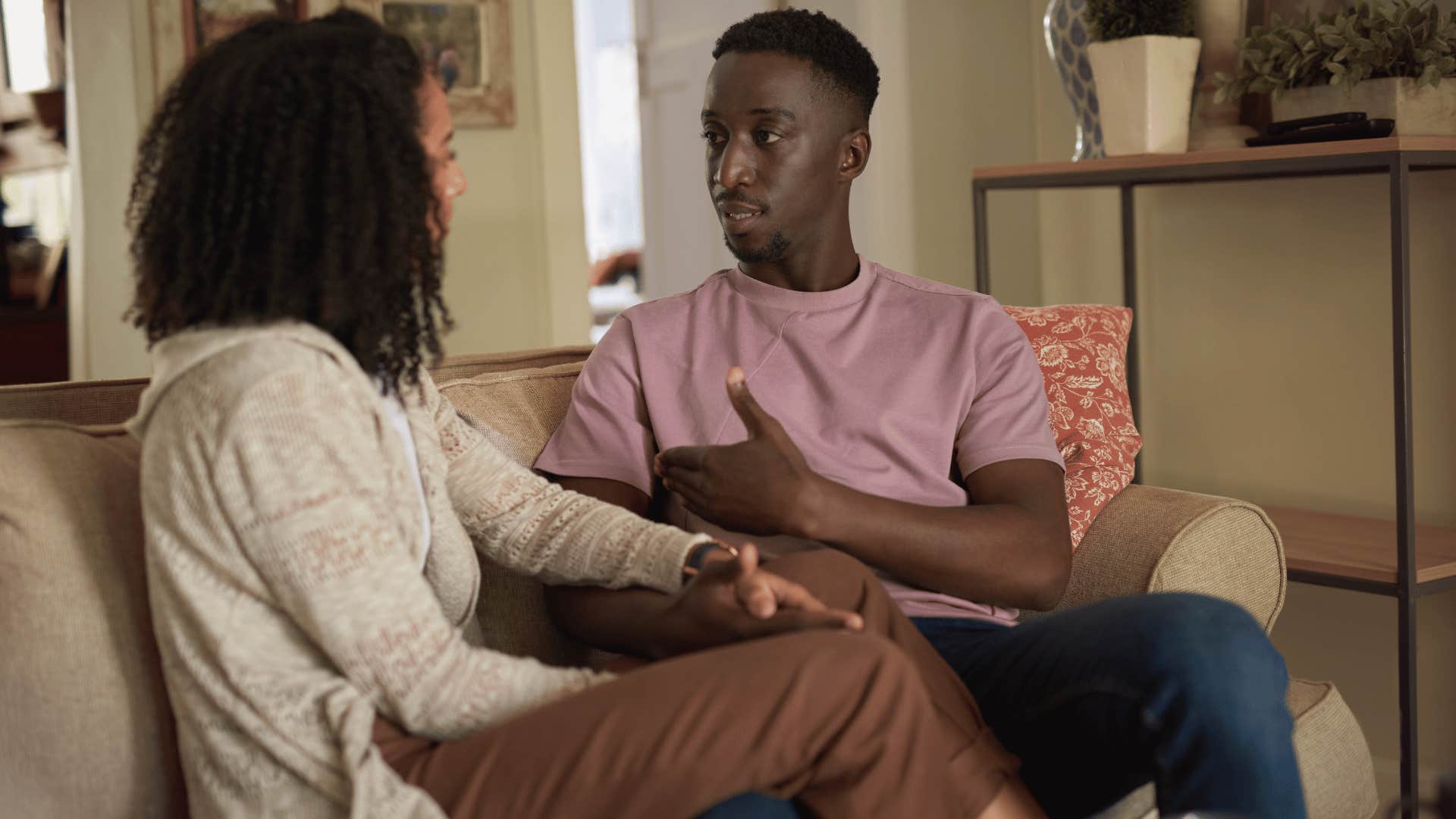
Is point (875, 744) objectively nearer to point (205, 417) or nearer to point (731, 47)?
point (205, 417)

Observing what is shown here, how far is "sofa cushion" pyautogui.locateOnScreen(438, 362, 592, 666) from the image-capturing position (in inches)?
60.9

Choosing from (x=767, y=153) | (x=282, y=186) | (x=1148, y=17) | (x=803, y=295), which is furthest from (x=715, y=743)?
(x=1148, y=17)

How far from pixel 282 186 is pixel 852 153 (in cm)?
92

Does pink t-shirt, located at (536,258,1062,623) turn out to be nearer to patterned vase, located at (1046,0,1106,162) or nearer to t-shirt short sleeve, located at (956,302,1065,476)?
t-shirt short sleeve, located at (956,302,1065,476)

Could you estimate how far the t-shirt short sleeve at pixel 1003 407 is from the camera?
62.1 inches

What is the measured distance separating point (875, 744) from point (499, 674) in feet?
0.94

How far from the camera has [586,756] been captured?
1.01m

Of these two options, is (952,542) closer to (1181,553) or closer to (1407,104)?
(1181,553)

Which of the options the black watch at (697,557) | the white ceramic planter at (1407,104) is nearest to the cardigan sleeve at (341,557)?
the black watch at (697,557)

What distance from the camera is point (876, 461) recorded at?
1574 millimetres

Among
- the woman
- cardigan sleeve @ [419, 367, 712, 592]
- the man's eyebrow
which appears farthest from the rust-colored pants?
the man's eyebrow

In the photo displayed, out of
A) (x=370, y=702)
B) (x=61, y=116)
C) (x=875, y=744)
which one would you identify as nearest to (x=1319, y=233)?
(x=875, y=744)

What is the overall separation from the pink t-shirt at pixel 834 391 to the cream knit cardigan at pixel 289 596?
0.51m

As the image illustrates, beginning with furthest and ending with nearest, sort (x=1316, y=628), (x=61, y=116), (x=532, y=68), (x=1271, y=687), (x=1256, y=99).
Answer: (x=61, y=116), (x=532, y=68), (x=1316, y=628), (x=1256, y=99), (x=1271, y=687)
